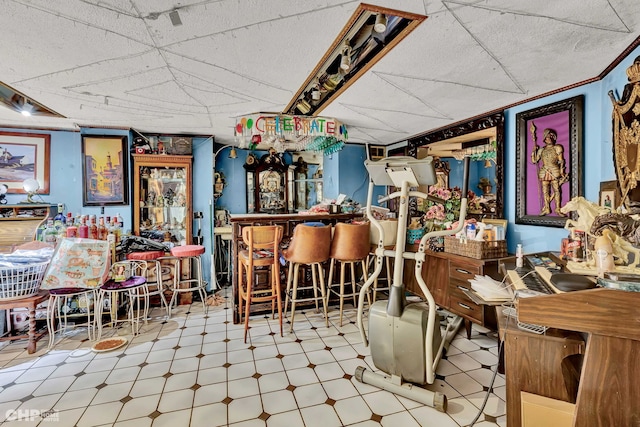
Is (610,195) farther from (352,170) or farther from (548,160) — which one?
(352,170)

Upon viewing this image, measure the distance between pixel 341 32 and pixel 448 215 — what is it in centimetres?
264

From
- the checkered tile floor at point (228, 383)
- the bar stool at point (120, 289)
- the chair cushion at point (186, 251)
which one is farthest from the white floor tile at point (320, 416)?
the chair cushion at point (186, 251)

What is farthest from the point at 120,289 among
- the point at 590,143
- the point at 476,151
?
the point at 476,151

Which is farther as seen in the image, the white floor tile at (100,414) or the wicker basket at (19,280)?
the wicker basket at (19,280)

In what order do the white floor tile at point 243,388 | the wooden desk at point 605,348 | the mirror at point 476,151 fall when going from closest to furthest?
the wooden desk at point 605,348, the white floor tile at point 243,388, the mirror at point 476,151

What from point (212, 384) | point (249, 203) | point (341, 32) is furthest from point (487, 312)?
point (249, 203)

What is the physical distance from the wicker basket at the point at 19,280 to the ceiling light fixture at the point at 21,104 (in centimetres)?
160

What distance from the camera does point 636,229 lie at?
190 cm

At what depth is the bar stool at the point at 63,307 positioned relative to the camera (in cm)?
298

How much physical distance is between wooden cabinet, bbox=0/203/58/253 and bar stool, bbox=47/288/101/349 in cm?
102

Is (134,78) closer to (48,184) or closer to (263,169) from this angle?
(48,184)

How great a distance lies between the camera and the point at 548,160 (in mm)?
2949

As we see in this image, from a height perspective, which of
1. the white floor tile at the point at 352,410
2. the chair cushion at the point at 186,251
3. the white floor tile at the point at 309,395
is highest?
the chair cushion at the point at 186,251

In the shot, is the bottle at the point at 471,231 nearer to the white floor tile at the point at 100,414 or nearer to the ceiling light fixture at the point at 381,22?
the ceiling light fixture at the point at 381,22
